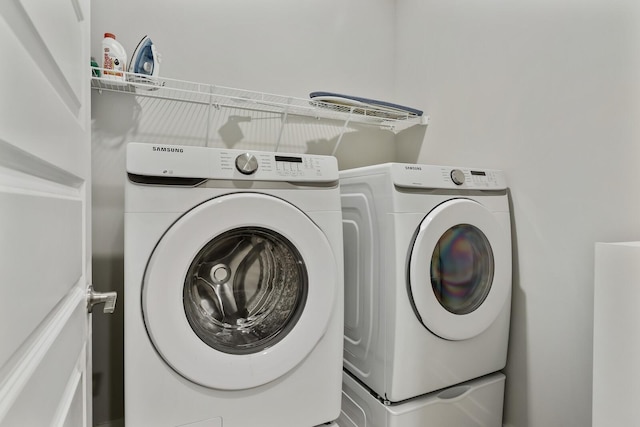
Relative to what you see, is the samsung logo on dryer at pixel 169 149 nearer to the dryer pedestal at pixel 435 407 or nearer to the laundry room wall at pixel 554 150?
the dryer pedestal at pixel 435 407

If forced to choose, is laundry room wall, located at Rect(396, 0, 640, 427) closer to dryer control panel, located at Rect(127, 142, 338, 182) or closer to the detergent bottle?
dryer control panel, located at Rect(127, 142, 338, 182)

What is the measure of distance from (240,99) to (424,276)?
98cm

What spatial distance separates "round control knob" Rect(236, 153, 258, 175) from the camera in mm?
1021

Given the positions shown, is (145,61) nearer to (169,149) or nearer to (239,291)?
(169,149)

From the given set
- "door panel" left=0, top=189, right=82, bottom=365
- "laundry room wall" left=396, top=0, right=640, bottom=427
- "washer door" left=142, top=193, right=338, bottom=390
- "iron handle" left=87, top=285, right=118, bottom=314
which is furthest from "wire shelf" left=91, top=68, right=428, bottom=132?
"door panel" left=0, top=189, right=82, bottom=365

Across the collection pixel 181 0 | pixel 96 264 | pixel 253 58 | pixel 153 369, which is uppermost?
pixel 181 0

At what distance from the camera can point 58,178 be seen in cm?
52

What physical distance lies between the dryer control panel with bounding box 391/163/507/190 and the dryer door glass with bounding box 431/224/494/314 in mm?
156

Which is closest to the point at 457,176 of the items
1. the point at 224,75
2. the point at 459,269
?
the point at 459,269

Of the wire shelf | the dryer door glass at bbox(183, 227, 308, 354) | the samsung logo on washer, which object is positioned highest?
the wire shelf

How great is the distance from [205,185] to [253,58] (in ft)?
3.18

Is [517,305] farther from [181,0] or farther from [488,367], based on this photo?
[181,0]

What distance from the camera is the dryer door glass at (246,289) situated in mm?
1052

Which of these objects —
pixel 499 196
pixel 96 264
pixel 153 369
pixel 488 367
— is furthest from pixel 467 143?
pixel 96 264
